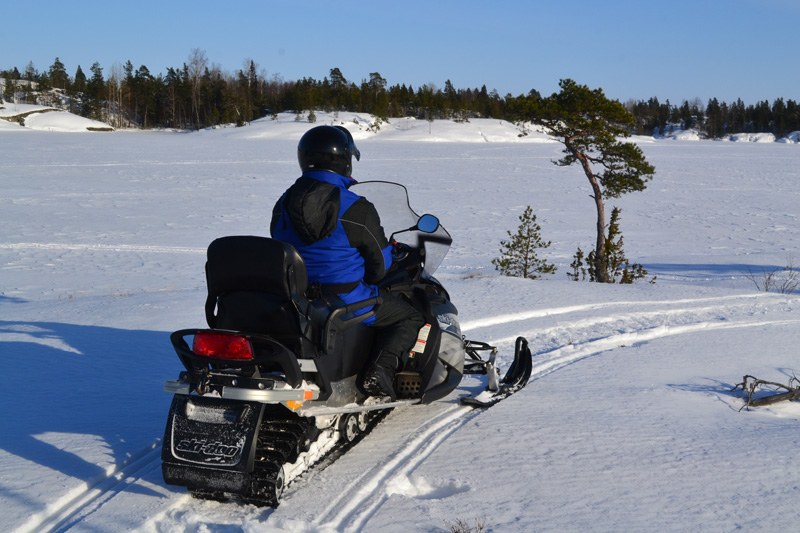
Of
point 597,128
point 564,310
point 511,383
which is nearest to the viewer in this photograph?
point 511,383

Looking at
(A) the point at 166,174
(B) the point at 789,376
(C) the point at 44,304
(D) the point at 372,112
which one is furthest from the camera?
(D) the point at 372,112

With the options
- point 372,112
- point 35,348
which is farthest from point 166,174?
point 372,112

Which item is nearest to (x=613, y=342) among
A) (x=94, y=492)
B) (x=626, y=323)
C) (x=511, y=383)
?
(x=626, y=323)

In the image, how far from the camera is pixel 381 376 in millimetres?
3641

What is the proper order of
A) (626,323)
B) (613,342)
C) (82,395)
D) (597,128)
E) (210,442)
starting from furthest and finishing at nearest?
1. (597,128)
2. (626,323)
3. (613,342)
4. (82,395)
5. (210,442)

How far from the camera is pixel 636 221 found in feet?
76.7

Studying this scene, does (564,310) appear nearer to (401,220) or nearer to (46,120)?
(401,220)

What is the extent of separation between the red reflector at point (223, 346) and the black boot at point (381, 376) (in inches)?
34.2

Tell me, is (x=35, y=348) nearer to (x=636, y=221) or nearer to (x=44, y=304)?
(x=44, y=304)

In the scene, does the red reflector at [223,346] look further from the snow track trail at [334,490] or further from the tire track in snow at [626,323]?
the tire track in snow at [626,323]

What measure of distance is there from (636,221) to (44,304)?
20013 millimetres

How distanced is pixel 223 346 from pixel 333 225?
782 millimetres

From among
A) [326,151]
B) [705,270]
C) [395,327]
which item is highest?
[326,151]

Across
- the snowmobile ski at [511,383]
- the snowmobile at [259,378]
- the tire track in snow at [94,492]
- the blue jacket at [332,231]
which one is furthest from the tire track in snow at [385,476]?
Result: the tire track in snow at [94,492]
